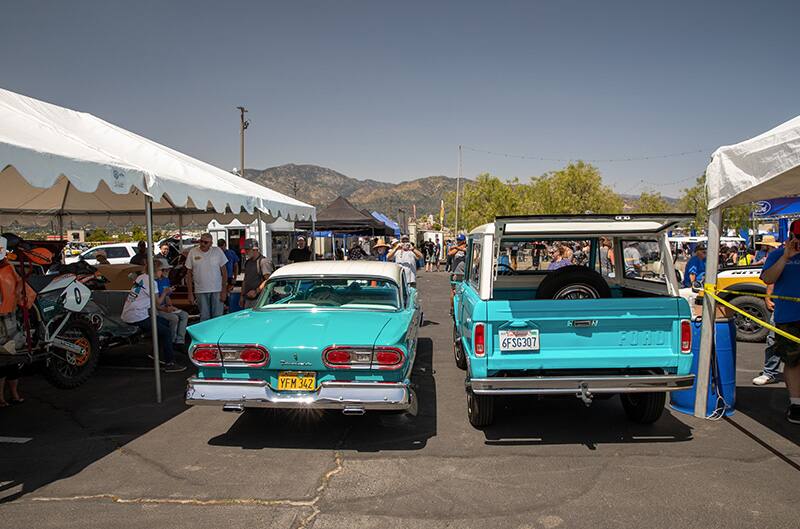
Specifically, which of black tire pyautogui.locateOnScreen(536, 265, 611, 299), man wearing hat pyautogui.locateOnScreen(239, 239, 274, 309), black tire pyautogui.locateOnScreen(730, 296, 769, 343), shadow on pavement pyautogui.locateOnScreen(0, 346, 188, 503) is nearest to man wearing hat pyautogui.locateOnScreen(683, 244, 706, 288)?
black tire pyautogui.locateOnScreen(730, 296, 769, 343)

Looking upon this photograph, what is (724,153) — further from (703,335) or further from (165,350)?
(165,350)

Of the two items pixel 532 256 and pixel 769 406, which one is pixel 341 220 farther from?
pixel 769 406

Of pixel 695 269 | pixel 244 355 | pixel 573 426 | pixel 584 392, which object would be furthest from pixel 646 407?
pixel 695 269

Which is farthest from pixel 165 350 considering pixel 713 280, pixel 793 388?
pixel 793 388

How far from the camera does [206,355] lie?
14.2 feet

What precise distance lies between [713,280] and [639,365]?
149 cm

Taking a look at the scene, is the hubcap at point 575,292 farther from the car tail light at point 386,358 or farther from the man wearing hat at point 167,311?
the man wearing hat at point 167,311

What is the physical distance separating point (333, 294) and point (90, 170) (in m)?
2.67

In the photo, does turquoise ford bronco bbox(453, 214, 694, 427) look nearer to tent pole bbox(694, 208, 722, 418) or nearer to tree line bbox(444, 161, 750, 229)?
tent pole bbox(694, 208, 722, 418)

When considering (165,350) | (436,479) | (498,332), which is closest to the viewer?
(436,479)

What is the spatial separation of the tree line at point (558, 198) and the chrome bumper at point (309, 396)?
161 ft

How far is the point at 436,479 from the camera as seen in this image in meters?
3.79

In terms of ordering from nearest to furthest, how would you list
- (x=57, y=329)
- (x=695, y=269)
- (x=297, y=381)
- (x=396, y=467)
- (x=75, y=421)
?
(x=396, y=467) < (x=297, y=381) < (x=75, y=421) < (x=57, y=329) < (x=695, y=269)

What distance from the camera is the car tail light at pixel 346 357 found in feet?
13.8
